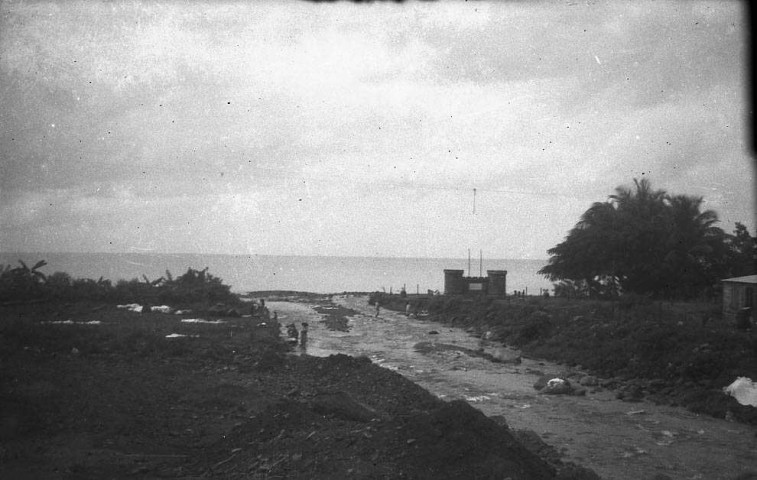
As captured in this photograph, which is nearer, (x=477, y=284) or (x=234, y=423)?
(x=234, y=423)

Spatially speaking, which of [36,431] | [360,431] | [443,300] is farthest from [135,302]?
[360,431]

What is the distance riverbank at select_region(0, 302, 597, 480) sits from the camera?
7.76 metres

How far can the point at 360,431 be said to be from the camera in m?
8.66

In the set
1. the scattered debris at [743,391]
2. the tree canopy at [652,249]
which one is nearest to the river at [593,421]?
the scattered debris at [743,391]

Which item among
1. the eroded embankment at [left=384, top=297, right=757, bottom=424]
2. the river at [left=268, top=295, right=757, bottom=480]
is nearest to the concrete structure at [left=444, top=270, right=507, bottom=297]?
the eroded embankment at [left=384, top=297, right=757, bottom=424]

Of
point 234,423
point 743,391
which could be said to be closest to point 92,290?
point 234,423

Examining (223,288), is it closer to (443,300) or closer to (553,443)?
(443,300)

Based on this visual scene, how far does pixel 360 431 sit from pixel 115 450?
13.5 feet

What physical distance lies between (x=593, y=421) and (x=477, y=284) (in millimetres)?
29761

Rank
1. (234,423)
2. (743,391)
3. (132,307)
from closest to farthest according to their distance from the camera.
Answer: (234,423) < (743,391) < (132,307)

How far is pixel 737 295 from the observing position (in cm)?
2116

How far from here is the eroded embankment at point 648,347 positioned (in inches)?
591

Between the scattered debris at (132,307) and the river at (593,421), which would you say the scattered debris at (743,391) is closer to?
the river at (593,421)

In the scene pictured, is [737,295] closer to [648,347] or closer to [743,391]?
[648,347]
